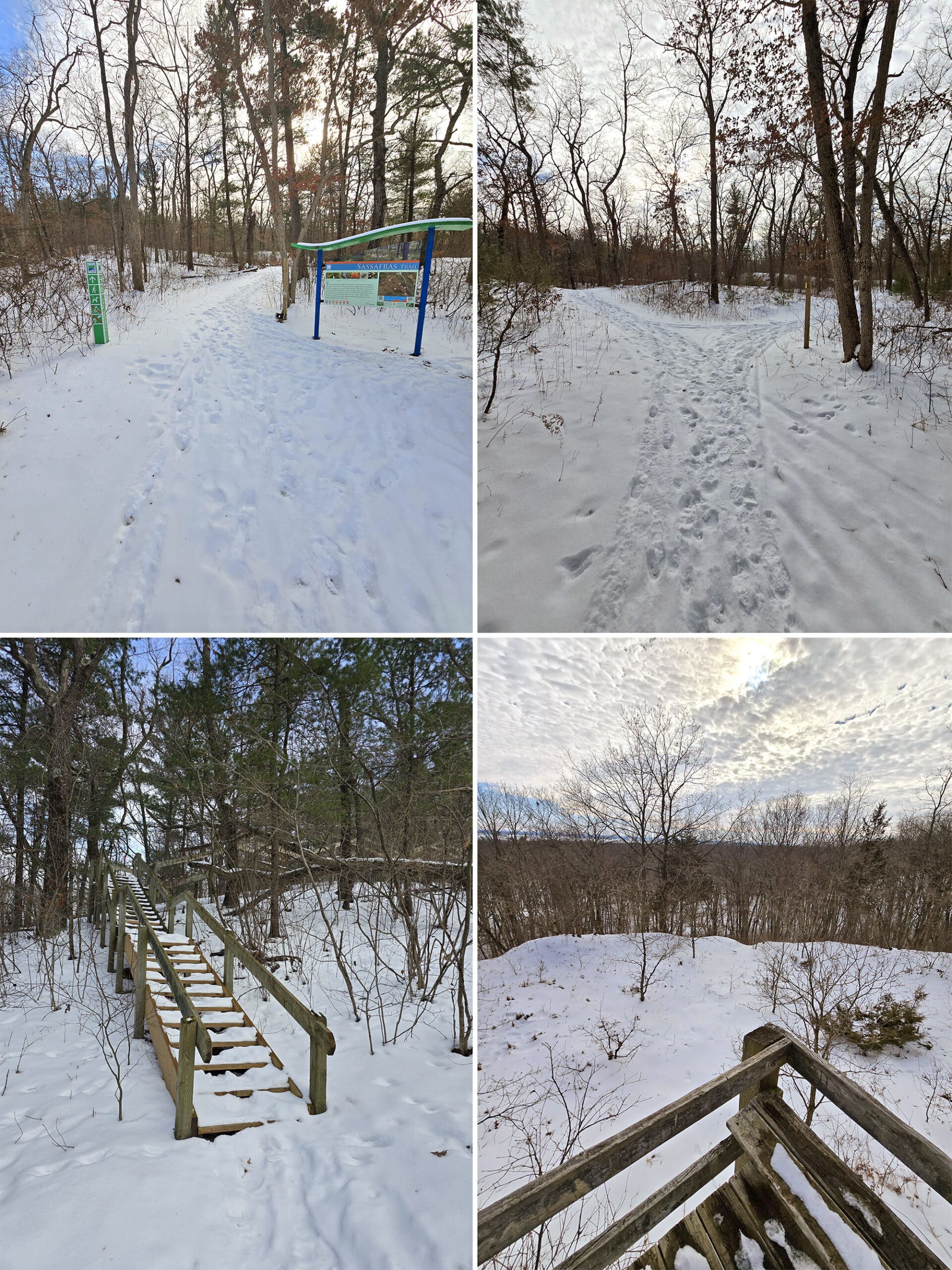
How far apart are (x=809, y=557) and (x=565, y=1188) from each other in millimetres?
3898

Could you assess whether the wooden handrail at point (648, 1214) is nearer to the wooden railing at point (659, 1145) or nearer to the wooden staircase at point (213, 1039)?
the wooden railing at point (659, 1145)

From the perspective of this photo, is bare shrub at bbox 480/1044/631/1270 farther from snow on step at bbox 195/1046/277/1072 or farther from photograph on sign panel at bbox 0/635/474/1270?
snow on step at bbox 195/1046/277/1072

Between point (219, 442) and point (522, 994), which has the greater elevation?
point (219, 442)

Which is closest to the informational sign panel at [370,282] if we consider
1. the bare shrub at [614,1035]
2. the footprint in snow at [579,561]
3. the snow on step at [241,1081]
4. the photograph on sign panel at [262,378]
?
the photograph on sign panel at [262,378]

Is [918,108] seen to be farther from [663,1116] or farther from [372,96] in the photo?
[372,96]

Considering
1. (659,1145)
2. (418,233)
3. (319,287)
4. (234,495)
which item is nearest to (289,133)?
(319,287)

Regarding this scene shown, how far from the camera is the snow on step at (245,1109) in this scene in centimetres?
438

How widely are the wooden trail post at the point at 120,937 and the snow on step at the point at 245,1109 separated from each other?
4.15 metres

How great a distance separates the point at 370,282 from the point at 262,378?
7.74 feet

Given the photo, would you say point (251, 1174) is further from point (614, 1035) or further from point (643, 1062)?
point (614, 1035)

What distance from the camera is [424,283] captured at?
28.9ft

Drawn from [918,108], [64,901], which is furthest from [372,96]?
[64,901]

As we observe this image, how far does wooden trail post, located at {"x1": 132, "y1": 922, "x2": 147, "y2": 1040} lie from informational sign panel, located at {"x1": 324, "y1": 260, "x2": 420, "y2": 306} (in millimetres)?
8154

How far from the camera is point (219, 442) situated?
6.14m
